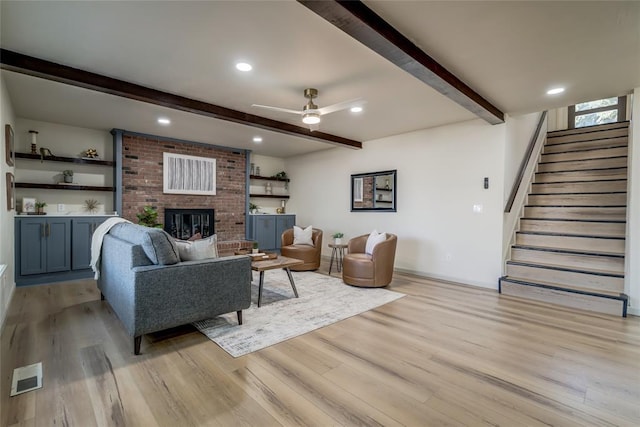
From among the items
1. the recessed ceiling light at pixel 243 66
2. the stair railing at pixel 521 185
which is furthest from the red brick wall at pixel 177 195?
the stair railing at pixel 521 185

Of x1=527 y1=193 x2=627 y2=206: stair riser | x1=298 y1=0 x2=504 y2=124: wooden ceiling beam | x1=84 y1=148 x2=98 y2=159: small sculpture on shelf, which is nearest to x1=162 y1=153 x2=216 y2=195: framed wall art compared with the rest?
x1=84 y1=148 x2=98 y2=159: small sculpture on shelf

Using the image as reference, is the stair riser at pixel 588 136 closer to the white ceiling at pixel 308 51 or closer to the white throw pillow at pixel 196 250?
the white ceiling at pixel 308 51

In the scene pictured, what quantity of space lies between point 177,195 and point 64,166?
1.83 metres

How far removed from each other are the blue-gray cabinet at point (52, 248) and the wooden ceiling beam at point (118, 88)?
100 inches

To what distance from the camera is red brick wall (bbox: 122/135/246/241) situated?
5.51 m

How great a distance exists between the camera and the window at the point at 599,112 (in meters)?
6.48

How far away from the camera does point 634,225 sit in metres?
3.38

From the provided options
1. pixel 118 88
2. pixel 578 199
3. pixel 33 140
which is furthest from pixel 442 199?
pixel 33 140

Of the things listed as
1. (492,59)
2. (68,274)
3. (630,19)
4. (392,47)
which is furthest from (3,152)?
(630,19)

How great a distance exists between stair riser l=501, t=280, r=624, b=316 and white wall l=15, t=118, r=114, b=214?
6.76 m

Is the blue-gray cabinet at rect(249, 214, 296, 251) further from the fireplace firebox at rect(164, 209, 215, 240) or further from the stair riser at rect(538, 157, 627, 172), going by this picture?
the stair riser at rect(538, 157, 627, 172)

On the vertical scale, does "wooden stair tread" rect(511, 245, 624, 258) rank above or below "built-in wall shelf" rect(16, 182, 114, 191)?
below

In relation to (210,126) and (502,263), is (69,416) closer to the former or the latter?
(210,126)

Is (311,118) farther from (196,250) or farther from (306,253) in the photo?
(306,253)
